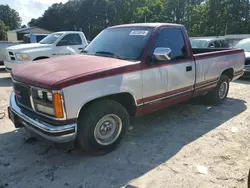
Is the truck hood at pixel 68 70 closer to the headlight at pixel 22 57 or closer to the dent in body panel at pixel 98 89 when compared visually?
the dent in body panel at pixel 98 89

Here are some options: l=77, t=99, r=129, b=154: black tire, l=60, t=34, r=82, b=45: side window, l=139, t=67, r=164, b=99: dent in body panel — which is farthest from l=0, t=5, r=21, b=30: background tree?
l=77, t=99, r=129, b=154: black tire

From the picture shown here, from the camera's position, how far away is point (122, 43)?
13.9 ft

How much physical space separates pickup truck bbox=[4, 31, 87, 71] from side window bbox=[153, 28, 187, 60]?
15.8 feet

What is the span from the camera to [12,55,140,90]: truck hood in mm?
3076

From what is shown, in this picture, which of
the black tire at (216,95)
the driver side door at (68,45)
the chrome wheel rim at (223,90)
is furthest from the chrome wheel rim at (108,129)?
the driver side door at (68,45)

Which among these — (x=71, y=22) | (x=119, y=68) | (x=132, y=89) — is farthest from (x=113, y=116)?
(x=71, y=22)

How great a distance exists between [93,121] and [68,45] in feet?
23.0

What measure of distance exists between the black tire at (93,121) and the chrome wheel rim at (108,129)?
1.8 inches

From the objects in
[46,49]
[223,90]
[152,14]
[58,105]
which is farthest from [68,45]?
[152,14]

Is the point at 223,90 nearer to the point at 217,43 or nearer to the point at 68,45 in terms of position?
the point at 217,43

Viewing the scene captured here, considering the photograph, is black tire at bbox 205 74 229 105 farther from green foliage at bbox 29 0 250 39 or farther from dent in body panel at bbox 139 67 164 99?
green foliage at bbox 29 0 250 39

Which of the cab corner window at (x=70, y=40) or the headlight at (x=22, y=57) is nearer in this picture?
the headlight at (x=22, y=57)

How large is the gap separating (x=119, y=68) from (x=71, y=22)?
2584 inches

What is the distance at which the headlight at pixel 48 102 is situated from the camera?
301 cm
